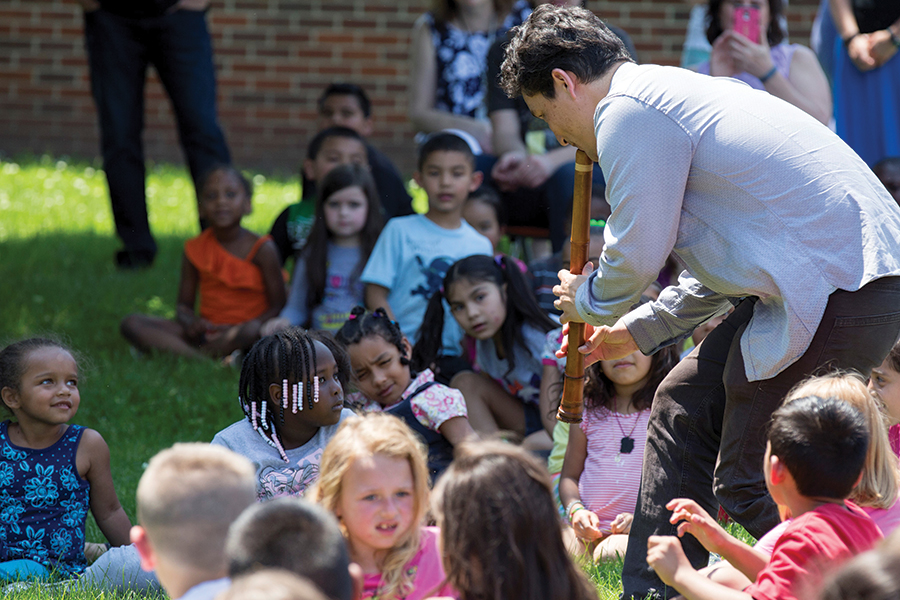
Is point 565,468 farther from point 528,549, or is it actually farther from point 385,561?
point 528,549

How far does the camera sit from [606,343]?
331 centimetres

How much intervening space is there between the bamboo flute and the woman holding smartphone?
2.79 metres

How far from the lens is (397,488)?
8.74 feet

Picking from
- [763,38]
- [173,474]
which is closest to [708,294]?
[173,474]

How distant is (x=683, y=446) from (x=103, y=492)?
211cm

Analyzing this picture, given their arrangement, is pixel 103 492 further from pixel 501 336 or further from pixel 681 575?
pixel 681 575

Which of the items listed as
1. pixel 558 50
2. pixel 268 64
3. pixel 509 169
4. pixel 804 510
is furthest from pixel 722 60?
pixel 268 64

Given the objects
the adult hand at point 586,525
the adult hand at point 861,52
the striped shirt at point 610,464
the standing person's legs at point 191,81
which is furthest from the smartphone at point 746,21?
the standing person's legs at point 191,81

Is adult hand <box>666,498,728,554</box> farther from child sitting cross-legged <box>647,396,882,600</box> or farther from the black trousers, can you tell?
the black trousers

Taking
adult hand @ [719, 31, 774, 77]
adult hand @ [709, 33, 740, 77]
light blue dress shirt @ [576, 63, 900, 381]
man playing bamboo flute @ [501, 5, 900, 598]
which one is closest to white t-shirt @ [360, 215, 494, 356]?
adult hand @ [709, 33, 740, 77]

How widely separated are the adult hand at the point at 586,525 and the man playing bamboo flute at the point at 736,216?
2.40ft

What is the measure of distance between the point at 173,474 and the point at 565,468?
92.6 inches

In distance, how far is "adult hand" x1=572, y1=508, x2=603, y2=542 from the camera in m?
3.61

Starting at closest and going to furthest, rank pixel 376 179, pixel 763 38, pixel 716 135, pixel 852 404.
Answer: pixel 852 404, pixel 716 135, pixel 763 38, pixel 376 179
